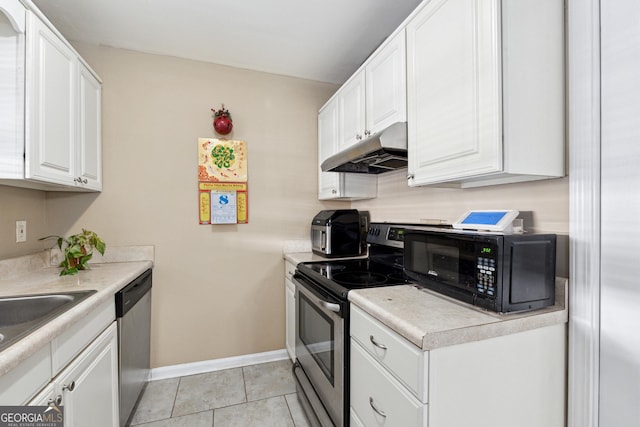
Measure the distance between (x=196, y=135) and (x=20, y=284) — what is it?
4.54ft

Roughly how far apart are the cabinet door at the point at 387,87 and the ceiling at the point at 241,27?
0.37 metres

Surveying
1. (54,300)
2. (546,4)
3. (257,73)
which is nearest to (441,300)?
(546,4)

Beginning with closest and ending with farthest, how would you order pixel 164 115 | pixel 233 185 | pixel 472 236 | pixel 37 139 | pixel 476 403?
pixel 476 403 → pixel 472 236 → pixel 37 139 → pixel 164 115 → pixel 233 185

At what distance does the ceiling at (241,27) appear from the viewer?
5.38 ft

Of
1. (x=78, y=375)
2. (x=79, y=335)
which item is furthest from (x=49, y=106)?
(x=78, y=375)

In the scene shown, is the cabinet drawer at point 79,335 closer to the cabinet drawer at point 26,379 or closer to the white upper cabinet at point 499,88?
the cabinet drawer at point 26,379

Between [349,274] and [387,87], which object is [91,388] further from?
[387,87]

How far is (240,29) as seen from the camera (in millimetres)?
1855

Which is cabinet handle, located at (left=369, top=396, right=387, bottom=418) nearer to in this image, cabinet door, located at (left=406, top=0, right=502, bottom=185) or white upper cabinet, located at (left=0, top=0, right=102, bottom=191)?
cabinet door, located at (left=406, top=0, right=502, bottom=185)

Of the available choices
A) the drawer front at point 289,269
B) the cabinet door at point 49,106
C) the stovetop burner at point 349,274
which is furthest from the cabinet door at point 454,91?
the cabinet door at point 49,106

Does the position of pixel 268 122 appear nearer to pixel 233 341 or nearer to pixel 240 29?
pixel 240 29

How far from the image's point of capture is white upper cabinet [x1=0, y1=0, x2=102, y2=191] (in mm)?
1240

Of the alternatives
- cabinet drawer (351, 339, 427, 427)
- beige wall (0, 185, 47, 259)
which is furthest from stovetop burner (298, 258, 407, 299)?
beige wall (0, 185, 47, 259)

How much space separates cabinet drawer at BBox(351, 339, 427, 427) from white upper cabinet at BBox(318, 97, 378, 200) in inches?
49.1
